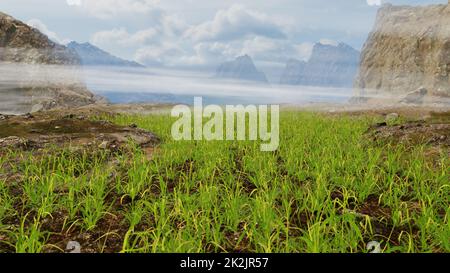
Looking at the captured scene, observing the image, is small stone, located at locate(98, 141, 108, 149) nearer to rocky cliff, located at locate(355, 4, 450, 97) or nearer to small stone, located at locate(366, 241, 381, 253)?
small stone, located at locate(366, 241, 381, 253)

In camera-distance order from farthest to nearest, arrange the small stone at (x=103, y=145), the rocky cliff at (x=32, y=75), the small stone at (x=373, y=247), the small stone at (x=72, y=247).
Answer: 1. the rocky cliff at (x=32, y=75)
2. the small stone at (x=103, y=145)
3. the small stone at (x=72, y=247)
4. the small stone at (x=373, y=247)

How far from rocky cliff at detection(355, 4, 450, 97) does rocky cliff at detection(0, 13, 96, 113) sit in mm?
44663

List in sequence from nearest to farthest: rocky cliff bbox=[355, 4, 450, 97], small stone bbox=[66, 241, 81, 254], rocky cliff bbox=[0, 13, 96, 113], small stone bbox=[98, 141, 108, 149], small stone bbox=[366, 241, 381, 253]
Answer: small stone bbox=[366, 241, 381, 253]
small stone bbox=[66, 241, 81, 254]
small stone bbox=[98, 141, 108, 149]
rocky cliff bbox=[0, 13, 96, 113]
rocky cliff bbox=[355, 4, 450, 97]

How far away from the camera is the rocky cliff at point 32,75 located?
5244 centimetres

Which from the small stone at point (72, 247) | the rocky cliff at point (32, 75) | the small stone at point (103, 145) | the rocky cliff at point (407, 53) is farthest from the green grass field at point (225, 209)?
the rocky cliff at point (407, 53)

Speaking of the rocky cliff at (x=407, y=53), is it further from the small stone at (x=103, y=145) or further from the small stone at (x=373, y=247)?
the small stone at (x=373, y=247)

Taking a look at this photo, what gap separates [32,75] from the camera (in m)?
59.1

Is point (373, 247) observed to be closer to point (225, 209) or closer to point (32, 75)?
point (225, 209)

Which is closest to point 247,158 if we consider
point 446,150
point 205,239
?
point 205,239

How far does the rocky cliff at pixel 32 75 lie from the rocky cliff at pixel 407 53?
44.7 meters

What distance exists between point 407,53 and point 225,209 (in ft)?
219

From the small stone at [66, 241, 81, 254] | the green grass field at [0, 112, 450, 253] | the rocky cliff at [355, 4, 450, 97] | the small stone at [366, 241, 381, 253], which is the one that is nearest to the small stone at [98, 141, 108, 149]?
the green grass field at [0, 112, 450, 253]

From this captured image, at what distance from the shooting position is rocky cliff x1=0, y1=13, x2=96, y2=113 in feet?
172

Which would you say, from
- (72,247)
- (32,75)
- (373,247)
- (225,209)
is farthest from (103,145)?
(32,75)
